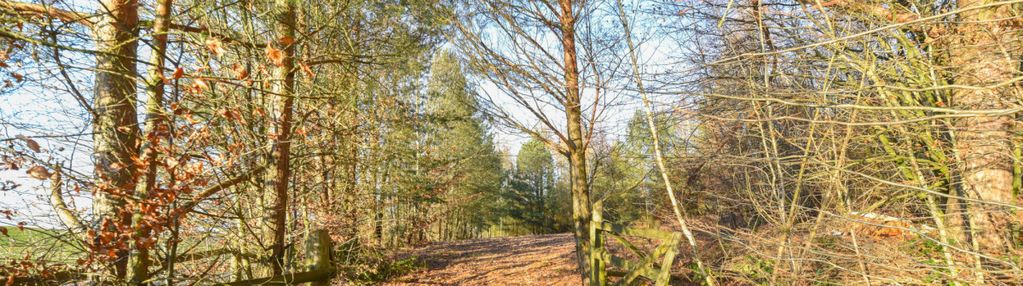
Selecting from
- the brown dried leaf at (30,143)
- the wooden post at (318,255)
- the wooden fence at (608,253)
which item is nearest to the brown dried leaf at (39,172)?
the brown dried leaf at (30,143)

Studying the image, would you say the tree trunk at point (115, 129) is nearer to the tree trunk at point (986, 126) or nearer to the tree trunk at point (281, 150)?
the tree trunk at point (281, 150)

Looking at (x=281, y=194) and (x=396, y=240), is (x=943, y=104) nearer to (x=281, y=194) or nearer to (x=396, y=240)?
(x=281, y=194)

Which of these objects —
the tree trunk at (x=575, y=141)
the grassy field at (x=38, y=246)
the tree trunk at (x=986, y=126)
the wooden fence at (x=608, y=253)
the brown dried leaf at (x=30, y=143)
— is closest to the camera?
the brown dried leaf at (x=30, y=143)

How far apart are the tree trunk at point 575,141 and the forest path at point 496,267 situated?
2653 mm

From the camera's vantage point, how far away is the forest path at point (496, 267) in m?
8.24

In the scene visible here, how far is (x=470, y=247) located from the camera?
43.4 feet

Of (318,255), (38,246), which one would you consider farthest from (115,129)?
(318,255)

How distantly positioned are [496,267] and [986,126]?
7.51 metres

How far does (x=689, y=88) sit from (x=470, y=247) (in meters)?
9.65

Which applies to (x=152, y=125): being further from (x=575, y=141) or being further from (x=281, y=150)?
(x=575, y=141)

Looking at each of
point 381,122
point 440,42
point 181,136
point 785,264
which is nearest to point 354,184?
point 381,122

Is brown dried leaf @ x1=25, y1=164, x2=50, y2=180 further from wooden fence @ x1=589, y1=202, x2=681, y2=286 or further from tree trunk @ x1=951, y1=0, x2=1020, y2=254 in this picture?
tree trunk @ x1=951, y1=0, x2=1020, y2=254

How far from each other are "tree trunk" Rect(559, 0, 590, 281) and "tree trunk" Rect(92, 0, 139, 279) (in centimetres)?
336

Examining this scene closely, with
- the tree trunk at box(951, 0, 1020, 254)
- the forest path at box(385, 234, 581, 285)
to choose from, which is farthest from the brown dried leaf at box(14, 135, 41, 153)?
the forest path at box(385, 234, 581, 285)
